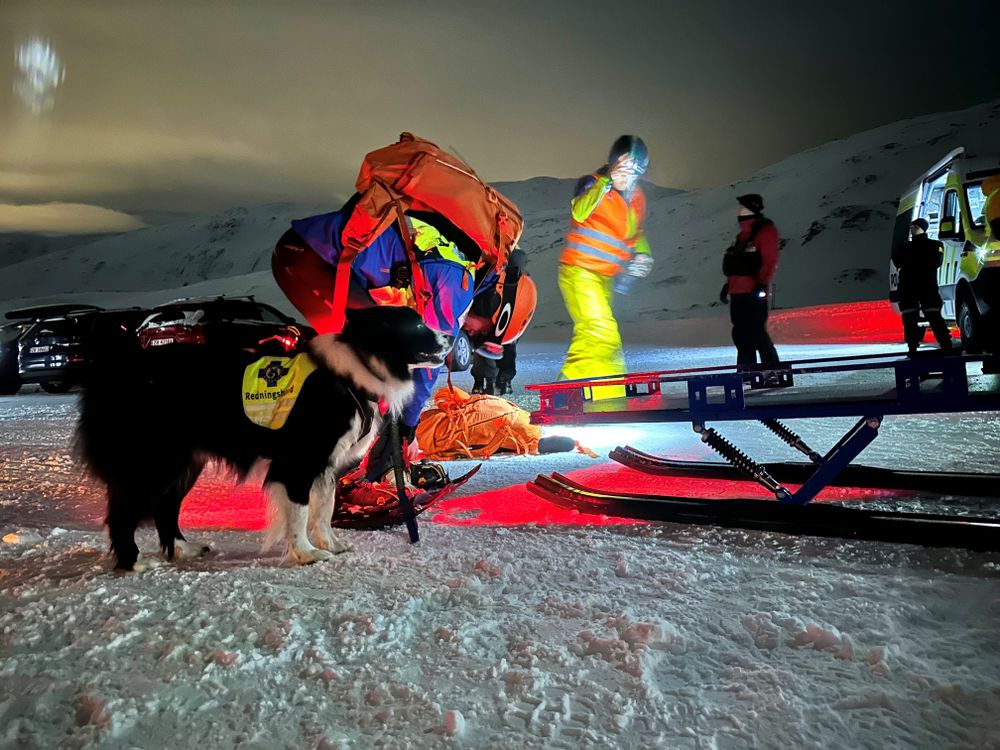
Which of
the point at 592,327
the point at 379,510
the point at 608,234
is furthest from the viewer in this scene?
the point at 592,327

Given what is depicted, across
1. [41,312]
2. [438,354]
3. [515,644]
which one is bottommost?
[515,644]

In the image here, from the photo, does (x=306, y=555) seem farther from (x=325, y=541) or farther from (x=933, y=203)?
(x=933, y=203)

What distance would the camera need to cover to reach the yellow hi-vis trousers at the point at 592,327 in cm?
637

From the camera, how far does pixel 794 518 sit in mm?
3457

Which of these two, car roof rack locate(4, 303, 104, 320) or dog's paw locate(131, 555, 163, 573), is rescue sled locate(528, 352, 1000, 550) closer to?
dog's paw locate(131, 555, 163, 573)

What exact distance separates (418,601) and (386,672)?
576 millimetres

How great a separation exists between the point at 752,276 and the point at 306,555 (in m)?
5.00

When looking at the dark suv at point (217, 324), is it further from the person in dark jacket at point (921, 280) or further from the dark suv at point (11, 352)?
the person in dark jacket at point (921, 280)

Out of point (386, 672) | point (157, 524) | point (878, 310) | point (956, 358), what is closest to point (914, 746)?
point (386, 672)

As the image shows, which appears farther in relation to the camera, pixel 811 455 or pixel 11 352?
pixel 11 352

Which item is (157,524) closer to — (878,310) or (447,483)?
(447,483)

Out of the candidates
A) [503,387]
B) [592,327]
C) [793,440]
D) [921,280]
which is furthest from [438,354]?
[921,280]

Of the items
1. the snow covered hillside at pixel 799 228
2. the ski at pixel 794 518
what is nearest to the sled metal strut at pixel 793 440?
the ski at pixel 794 518

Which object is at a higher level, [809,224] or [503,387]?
[809,224]
